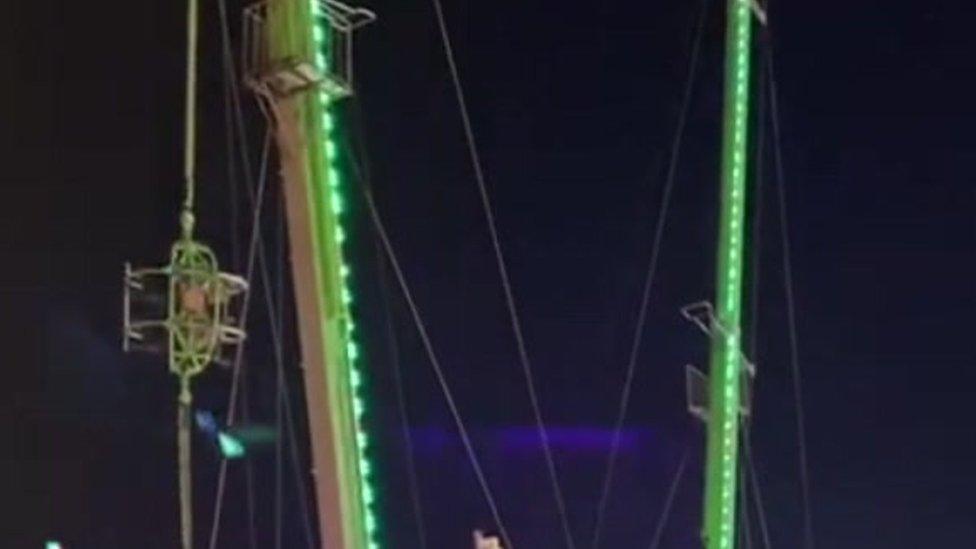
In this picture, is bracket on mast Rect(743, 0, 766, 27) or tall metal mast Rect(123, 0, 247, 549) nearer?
tall metal mast Rect(123, 0, 247, 549)

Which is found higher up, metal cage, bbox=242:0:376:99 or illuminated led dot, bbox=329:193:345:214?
metal cage, bbox=242:0:376:99

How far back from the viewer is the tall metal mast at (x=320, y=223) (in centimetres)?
854

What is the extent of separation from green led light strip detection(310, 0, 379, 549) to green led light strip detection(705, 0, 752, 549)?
8.49 feet

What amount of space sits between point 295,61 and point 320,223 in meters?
0.73

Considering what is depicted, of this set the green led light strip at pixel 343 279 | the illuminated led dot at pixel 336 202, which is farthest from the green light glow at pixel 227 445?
the illuminated led dot at pixel 336 202

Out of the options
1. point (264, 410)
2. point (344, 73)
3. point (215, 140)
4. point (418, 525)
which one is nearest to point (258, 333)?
point (264, 410)

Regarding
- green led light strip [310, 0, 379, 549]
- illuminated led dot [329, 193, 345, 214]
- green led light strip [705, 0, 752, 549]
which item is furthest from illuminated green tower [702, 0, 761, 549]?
illuminated led dot [329, 193, 345, 214]

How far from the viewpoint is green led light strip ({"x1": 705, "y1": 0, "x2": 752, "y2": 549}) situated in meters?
10.8

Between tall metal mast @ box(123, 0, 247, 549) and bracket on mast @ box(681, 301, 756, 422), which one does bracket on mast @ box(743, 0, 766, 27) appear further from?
tall metal mast @ box(123, 0, 247, 549)

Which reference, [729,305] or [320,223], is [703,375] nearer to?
[729,305]

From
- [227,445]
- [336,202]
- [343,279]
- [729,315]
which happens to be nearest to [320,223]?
[336,202]

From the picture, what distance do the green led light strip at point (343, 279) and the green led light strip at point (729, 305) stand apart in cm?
259

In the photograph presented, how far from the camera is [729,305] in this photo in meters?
11.0

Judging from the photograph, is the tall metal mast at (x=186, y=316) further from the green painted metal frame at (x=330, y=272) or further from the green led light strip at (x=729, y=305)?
the green led light strip at (x=729, y=305)
